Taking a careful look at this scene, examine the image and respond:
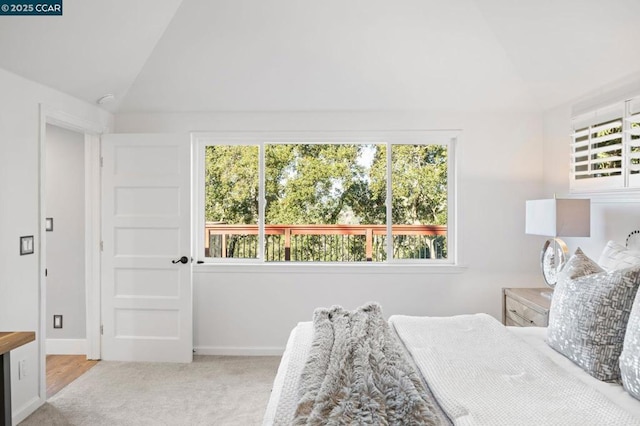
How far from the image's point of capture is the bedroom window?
2.95 m

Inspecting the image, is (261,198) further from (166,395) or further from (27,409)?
(27,409)

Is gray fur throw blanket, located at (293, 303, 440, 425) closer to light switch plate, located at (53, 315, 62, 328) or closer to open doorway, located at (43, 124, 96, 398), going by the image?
open doorway, located at (43, 124, 96, 398)

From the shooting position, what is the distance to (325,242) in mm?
4461

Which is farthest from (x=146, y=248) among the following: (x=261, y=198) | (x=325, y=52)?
(x=325, y=52)

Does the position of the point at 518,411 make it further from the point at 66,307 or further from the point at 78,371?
the point at 66,307

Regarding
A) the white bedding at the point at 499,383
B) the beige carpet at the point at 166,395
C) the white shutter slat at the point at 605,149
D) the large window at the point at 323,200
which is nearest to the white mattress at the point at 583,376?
the white bedding at the point at 499,383

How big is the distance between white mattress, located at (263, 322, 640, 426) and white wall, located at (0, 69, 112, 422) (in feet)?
6.10

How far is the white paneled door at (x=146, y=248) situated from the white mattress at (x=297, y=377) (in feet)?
6.44

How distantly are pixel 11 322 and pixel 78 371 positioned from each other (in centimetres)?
112

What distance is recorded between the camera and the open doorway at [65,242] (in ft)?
14.4

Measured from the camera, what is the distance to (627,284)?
6.24 ft

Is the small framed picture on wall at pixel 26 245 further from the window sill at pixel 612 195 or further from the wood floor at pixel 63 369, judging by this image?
the window sill at pixel 612 195

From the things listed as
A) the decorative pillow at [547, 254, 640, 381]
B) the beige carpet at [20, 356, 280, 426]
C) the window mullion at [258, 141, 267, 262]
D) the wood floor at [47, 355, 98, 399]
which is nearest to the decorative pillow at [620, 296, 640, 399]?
the decorative pillow at [547, 254, 640, 381]

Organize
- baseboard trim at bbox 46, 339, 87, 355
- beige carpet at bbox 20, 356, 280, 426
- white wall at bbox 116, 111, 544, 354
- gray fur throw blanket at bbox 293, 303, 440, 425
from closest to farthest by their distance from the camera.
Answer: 1. gray fur throw blanket at bbox 293, 303, 440, 425
2. beige carpet at bbox 20, 356, 280, 426
3. white wall at bbox 116, 111, 544, 354
4. baseboard trim at bbox 46, 339, 87, 355
